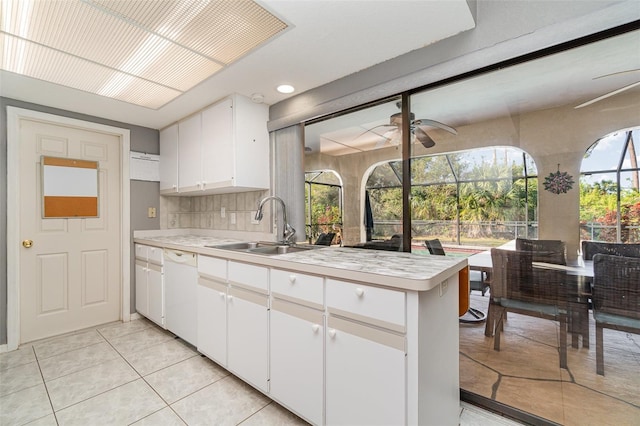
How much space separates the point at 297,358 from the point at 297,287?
1.30 feet

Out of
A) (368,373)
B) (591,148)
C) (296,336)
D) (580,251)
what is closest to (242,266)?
(296,336)

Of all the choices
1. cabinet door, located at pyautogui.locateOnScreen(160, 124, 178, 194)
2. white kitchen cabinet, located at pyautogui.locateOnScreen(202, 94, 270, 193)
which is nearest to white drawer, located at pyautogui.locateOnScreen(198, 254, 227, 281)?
white kitchen cabinet, located at pyautogui.locateOnScreen(202, 94, 270, 193)

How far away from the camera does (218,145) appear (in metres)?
2.61

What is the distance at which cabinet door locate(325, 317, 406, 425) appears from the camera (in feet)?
3.94

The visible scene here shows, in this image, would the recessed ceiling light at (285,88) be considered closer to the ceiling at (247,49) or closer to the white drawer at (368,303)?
the ceiling at (247,49)

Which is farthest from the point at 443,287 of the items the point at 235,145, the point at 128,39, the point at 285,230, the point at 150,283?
the point at 150,283

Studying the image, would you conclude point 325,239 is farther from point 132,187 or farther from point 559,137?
point 132,187

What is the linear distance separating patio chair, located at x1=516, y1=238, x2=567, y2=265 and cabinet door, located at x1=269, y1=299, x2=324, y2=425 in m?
1.29

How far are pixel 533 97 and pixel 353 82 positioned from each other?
3.75ft

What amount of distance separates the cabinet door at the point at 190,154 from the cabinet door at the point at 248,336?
1.45 metres

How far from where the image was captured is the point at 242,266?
6.21ft

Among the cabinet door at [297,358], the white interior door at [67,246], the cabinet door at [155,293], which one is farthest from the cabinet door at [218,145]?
the cabinet door at [297,358]

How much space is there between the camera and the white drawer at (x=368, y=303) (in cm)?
120

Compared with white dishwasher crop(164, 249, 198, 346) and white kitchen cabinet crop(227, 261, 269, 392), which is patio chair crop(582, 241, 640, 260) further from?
white dishwasher crop(164, 249, 198, 346)
